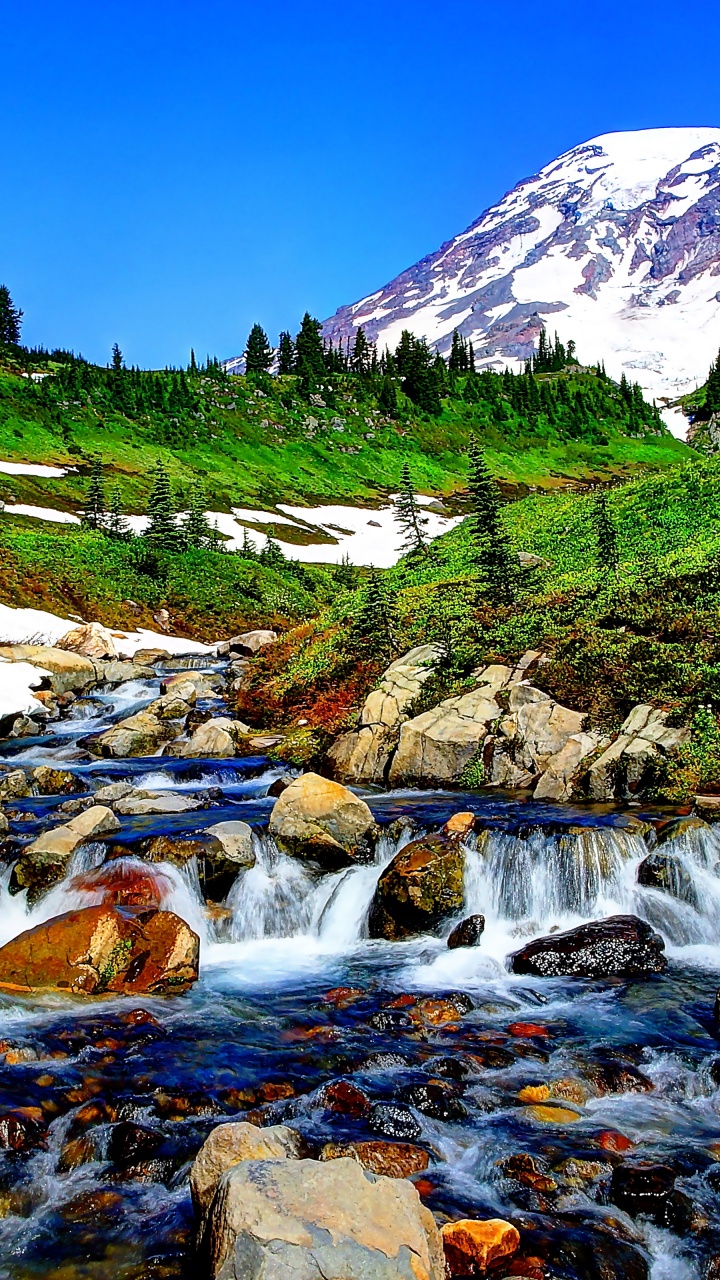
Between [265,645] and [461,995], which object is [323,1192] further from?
[265,645]

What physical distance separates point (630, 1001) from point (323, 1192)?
587cm

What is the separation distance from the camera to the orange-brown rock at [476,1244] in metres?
5.29

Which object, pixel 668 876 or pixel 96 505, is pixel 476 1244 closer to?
pixel 668 876

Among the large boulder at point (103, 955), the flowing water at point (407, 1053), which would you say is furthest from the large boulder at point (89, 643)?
the large boulder at point (103, 955)

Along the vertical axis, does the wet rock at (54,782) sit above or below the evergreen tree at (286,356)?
below

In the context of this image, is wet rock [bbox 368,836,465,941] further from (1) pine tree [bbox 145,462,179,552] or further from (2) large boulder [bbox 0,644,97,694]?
(1) pine tree [bbox 145,462,179,552]

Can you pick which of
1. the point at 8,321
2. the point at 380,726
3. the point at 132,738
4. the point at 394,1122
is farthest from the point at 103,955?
the point at 8,321

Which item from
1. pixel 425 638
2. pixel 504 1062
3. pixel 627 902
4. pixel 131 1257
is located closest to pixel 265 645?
pixel 425 638

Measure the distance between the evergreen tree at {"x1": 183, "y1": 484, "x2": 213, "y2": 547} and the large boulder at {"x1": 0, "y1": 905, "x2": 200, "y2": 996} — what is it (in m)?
44.4

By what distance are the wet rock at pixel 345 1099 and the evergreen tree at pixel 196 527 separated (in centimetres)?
4785

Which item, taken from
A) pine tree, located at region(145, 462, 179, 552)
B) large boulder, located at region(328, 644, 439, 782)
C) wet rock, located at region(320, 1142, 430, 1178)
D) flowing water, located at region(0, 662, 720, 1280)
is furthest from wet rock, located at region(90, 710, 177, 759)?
pine tree, located at region(145, 462, 179, 552)

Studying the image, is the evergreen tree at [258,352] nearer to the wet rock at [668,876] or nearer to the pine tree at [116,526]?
the pine tree at [116,526]

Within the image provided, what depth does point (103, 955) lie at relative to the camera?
9.99 m

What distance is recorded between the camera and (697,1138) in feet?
22.5
